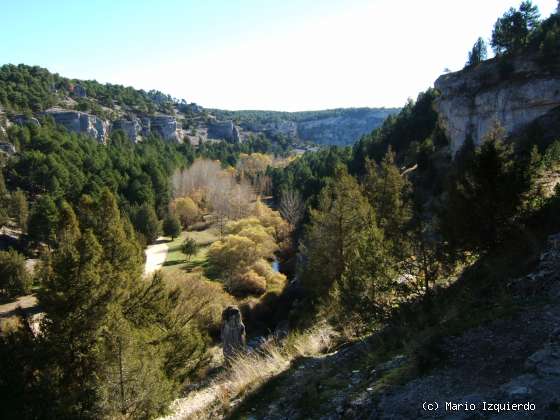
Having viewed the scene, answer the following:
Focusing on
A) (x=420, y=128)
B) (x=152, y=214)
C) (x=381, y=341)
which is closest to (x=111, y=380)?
(x=381, y=341)

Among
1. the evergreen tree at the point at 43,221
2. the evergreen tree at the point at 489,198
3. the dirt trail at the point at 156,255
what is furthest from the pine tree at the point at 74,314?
the evergreen tree at the point at 43,221

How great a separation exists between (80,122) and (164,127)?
40733mm

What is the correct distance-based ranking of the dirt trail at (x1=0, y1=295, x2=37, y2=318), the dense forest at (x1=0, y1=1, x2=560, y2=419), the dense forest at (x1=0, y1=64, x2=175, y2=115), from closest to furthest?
the dense forest at (x1=0, y1=1, x2=560, y2=419)
the dirt trail at (x1=0, y1=295, x2=37, y2=318)
the dense forest at (x1=0, y1=64, x2=175, y2=115)

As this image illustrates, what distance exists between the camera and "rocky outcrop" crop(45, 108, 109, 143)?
99.3 metres

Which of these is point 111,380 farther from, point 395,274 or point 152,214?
point 152,214

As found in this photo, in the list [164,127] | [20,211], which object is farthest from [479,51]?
[164,127]

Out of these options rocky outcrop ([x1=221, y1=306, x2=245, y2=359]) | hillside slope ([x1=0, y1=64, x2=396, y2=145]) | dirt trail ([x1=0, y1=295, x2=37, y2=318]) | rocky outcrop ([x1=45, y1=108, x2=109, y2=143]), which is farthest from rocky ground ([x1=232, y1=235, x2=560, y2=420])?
rocky outcrop ([x1=45, y1=108, x2=109, y2=143])

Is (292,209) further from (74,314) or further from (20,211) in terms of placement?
(74,314)

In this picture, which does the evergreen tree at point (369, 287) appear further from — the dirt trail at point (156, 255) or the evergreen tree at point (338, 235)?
the dirt trail at point (156, 255)

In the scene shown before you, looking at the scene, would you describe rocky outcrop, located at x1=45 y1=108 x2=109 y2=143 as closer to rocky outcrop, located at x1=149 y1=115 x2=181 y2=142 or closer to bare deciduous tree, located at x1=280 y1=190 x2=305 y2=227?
rocky outcrop, located at x1=149 y1=115 x2=181 y2=142

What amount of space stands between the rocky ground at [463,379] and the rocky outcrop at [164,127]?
459ft

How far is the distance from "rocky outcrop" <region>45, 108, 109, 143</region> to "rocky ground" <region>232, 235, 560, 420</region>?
10646 centimetres

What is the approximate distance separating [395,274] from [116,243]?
38.5 feet

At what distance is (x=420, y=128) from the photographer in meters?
60.0
